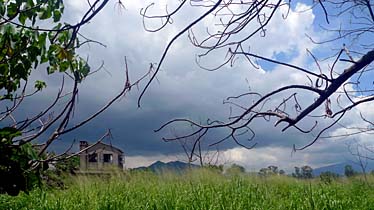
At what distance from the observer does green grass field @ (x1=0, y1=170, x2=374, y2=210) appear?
470cm

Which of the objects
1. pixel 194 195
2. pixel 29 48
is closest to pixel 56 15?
pixel 29 48

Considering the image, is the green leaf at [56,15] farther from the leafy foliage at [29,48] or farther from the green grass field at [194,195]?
the green grass field at [194,195]

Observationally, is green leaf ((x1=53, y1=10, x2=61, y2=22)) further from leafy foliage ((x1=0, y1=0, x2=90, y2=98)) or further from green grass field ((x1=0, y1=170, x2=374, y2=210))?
green grass field ((x1=0, y1=170, x2=374, y2=210))

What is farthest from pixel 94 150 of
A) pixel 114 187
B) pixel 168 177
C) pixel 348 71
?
pixel 168 177

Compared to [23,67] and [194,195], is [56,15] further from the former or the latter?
[194,195]

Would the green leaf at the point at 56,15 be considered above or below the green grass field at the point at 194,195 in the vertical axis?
above

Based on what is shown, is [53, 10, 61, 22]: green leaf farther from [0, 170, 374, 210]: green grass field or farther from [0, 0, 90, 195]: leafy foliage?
[0, 170, 374, 210]: green grass field

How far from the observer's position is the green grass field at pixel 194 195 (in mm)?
4703

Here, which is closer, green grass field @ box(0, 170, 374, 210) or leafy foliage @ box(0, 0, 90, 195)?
leafy foliage @ box(0, 0, 90, 195)

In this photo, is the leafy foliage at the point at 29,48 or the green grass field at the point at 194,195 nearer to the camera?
the leafy foliage at the point at 29,48

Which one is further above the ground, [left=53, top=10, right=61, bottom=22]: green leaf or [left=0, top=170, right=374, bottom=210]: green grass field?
[left=53, top=10, right=61, bottom=22]: green leaf

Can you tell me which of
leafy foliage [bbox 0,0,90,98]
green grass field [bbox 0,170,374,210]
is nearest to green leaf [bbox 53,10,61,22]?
leafy foliage [bbox 0,0,90,98]

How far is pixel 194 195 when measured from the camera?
5137 mm

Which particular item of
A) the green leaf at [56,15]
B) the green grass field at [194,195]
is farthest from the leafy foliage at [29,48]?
the green grass field at [194,195]
